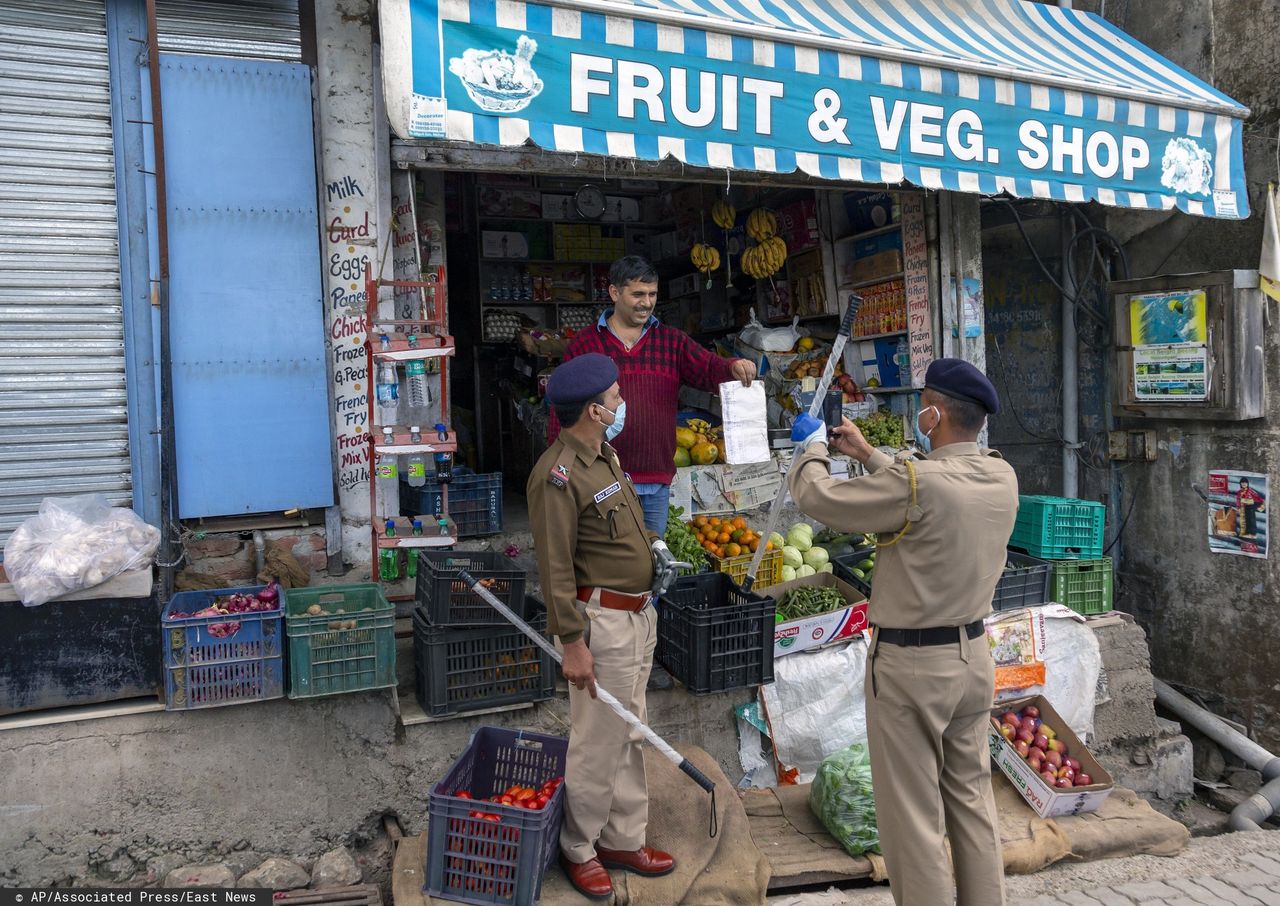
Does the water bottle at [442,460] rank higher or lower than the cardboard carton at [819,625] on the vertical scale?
higher

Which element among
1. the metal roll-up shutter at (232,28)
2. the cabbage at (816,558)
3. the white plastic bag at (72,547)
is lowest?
the cabbage at (816,558)

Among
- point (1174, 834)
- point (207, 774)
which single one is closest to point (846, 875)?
point (1174, 834)

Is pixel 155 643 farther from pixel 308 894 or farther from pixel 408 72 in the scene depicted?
pixel 408 72

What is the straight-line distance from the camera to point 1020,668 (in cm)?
631

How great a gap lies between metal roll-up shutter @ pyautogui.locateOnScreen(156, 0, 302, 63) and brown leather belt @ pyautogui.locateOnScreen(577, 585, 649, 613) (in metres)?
3.72

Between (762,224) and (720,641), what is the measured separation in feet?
15.4

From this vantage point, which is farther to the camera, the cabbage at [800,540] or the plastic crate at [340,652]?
the cabbage at [800,540]

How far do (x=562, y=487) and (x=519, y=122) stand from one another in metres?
1.95

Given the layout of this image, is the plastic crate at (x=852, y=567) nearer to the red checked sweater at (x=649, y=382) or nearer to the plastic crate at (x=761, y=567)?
the plastic crate at (x=761, y=567)

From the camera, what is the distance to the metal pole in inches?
321

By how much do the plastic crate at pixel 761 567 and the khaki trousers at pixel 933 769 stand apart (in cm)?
232

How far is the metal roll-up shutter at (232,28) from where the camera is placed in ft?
17.5

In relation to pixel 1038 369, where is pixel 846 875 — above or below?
below

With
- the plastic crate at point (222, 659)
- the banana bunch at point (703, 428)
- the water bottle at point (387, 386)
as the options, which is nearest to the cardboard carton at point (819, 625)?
the banana bunch at point (703, 428)
